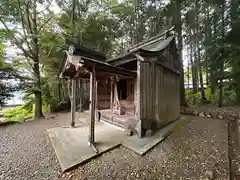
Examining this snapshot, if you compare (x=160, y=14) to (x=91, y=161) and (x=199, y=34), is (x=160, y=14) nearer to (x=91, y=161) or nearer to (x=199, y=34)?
(x=199, y=34)

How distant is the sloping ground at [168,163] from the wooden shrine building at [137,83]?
0.90 metres

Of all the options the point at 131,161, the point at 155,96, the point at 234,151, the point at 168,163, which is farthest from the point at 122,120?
the point at 234,151

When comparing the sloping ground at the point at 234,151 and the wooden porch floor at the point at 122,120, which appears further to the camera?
the wooden porch floor at the point at 122,120

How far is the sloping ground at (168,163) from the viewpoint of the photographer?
98.5 inches

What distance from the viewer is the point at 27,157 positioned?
3215 mm

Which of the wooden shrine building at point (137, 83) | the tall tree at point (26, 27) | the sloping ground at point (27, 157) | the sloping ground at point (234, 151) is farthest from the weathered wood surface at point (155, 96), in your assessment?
the tall tree at point (26, 27)

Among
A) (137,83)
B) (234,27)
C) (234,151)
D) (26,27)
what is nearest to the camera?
(234,151)

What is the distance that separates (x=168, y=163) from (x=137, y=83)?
2.52 metres

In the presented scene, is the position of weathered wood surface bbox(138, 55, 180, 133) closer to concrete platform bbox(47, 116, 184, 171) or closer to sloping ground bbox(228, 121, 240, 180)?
concrete platform bbox(47, 116, 184, 171)

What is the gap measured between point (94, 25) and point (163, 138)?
973cm

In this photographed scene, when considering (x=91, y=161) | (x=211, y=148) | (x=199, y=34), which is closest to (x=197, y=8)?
(x=199, y=34)

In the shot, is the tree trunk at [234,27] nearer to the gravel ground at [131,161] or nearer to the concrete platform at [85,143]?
the gravel ground at [131,161]

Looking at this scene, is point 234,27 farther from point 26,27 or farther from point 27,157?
point 26,27

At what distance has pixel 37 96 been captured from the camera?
24.2 ft
